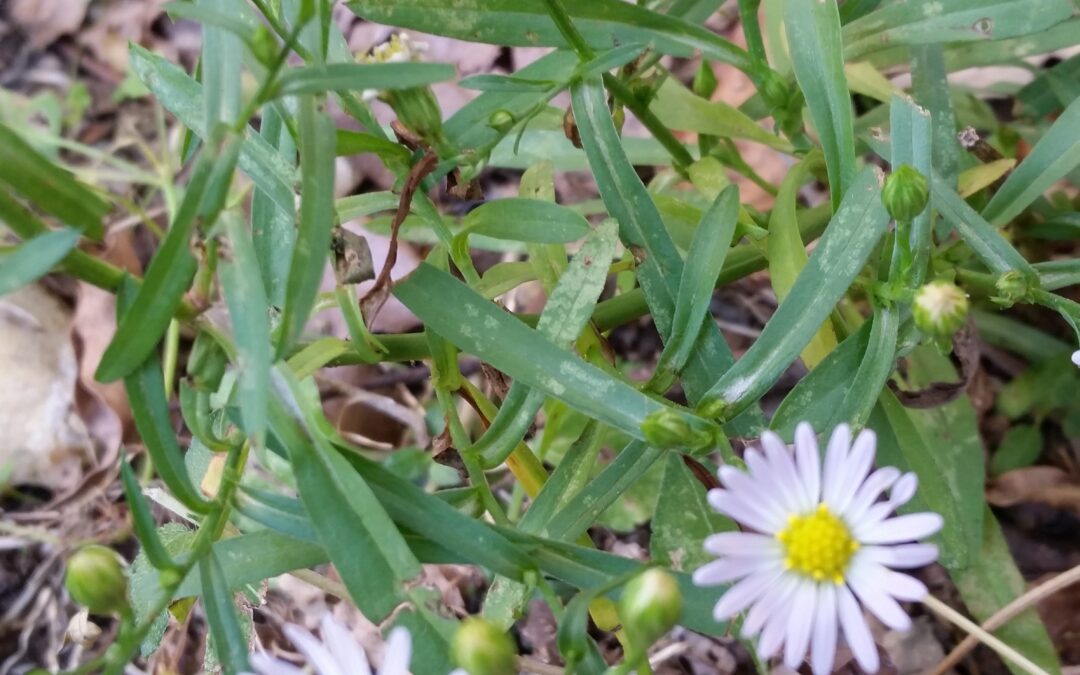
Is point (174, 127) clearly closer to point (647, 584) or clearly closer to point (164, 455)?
point (164, 455)

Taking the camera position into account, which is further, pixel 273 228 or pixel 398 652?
pixel 273 228

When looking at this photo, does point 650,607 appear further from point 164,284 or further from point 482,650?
point 164,284

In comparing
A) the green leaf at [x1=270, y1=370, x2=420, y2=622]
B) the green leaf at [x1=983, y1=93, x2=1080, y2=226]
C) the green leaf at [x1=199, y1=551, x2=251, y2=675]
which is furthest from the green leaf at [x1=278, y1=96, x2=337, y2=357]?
the green leaf at [x1=983, y1=93, x2=1080, y2=226]

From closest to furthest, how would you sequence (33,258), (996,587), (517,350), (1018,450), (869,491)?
1. (33,258)
2. (869,491)
3. (517,350)
4. (996,587)
5. (1018,450)

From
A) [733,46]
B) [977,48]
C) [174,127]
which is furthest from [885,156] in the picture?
[174,127]

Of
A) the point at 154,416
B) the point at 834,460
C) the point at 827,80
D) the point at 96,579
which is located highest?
the point at 827,80

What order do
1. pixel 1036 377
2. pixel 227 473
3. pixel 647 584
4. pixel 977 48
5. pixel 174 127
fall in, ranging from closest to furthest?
pixel 647 584
pixel 227 473
pixel 977 48
pixel 1036 377
pixel 174 127

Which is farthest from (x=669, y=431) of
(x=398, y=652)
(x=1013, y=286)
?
(x=1013, y=286)

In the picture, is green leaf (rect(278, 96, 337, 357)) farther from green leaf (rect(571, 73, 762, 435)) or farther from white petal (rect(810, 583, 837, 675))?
white petal (rect(810, 583, 837, 675))
